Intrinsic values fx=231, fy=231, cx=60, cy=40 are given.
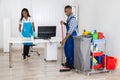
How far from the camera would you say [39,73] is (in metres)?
5.08

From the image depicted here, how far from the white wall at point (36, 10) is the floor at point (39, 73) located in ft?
6.10

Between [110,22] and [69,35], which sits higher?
[110,22]

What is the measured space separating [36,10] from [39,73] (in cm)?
333

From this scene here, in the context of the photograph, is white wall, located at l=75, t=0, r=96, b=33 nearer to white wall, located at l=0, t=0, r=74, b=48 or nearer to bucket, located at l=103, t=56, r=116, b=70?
white wall, located at l=0, t=0, r=74, b=48

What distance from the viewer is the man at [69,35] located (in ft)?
17.3

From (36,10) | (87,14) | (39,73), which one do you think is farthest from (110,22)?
(36,10)

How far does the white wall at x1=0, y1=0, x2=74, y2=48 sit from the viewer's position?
7645mm

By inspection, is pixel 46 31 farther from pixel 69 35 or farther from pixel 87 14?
pixel 87 14

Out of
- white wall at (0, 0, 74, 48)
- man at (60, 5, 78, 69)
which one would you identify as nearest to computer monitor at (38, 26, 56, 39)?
man at (60, 5, 78, 69)

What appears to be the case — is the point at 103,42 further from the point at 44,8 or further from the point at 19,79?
the point at 44,8

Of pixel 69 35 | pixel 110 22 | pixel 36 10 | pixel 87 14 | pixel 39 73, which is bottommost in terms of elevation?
pixel 39 73

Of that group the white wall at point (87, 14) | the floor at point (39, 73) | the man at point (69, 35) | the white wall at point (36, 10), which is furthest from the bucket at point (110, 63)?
the white wall at point (36, 10)

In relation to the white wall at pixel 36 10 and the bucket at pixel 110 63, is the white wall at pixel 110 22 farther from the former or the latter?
the white wall at pixel 36 10

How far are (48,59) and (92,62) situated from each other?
1.52m
